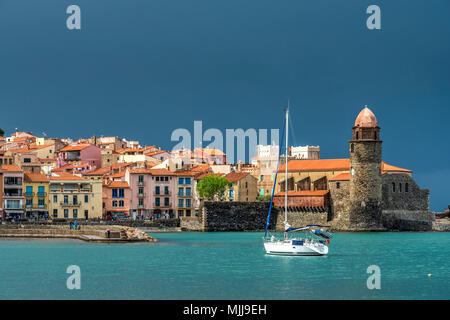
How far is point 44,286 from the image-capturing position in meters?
30.3

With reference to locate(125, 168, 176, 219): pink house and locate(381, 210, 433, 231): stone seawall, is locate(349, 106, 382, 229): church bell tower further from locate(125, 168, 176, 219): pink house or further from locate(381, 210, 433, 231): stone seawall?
locate(125, 168, 176, 219): pink house

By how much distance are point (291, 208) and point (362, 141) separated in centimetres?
1255

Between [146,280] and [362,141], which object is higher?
[362,141]

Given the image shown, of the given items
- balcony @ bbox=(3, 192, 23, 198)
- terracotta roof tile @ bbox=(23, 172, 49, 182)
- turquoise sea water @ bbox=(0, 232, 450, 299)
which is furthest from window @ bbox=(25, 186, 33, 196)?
turquoise sea water @ bbox=(0, 232, 450, 299)

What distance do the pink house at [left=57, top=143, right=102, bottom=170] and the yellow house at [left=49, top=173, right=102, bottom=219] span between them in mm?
20318

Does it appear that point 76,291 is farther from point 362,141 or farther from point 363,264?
point 362,141

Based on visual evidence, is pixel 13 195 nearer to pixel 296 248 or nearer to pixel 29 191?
pixel 29 191

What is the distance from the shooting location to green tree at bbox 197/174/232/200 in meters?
85.6

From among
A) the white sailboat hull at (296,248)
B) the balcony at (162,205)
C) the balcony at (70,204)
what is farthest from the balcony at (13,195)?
the white sailboat hull at (296,248)

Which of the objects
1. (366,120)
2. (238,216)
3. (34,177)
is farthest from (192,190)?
(366,120)

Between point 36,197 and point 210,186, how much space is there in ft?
61.4

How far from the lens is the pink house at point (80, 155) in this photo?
330 feet

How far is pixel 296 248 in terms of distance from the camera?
44.0 metres

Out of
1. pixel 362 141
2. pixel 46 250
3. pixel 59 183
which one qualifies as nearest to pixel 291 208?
pixel 362 141
